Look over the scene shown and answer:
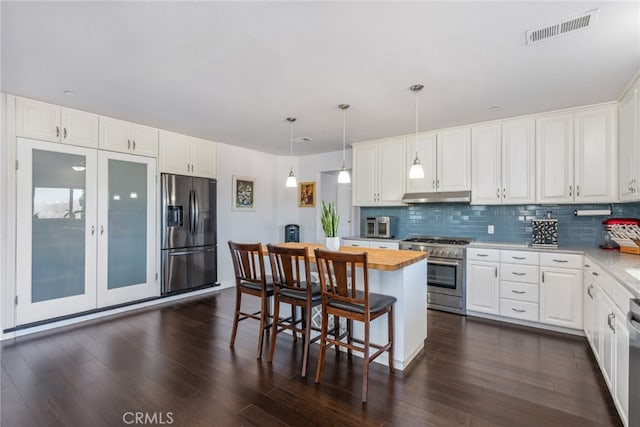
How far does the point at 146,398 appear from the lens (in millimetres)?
2109

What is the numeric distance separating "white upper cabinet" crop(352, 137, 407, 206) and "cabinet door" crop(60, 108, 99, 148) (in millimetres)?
3583

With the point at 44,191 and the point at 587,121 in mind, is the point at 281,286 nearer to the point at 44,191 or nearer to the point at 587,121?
the point at 44,191

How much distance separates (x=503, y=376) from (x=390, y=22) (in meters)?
2.67

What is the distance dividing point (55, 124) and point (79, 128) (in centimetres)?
22

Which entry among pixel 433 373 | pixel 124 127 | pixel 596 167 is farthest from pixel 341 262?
pixel 124 127

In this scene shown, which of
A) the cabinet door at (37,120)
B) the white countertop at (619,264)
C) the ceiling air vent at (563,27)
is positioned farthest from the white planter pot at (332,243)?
the cabinet door at (37,120)

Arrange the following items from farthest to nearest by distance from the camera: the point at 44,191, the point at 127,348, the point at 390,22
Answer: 1. the point at 44,191
2. the point at 127,348
3. the point at 390,22

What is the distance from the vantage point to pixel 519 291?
11.4 ft

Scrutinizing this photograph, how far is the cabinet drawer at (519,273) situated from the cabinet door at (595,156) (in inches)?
37.7

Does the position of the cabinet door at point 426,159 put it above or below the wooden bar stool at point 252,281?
above

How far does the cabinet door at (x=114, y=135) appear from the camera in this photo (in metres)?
3.77

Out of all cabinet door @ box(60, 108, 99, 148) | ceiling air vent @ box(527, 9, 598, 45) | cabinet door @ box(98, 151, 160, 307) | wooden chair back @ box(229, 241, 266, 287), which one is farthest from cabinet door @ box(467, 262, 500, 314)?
cabinet door @ box(60, 108, 99, 148)

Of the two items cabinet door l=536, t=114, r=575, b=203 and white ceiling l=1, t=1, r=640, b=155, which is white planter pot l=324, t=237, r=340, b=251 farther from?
cabinet door l=536, t=114, r=575, b=203

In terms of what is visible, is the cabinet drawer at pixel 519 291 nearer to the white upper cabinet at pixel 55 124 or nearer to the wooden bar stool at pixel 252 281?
the wooden bar stool at pixel 252 281
